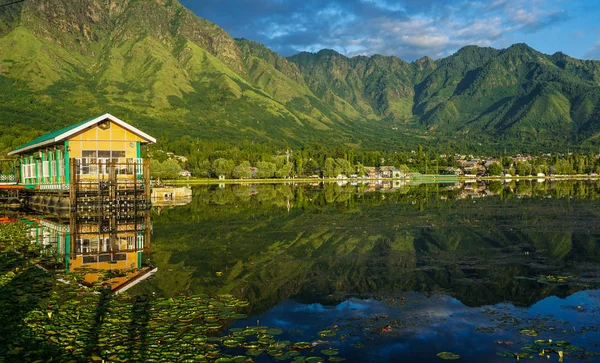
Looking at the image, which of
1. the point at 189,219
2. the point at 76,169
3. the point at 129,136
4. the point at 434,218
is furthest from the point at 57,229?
the point at 434,218

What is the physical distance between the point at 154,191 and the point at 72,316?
5525 cm

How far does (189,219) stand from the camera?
39.1m

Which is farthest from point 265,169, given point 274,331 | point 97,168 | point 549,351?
point 549,351

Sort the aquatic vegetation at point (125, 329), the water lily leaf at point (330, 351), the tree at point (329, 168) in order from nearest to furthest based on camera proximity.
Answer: the aquatic vegetation at point (125, 329)
the water lily leaf at point (330, 351)
the tree at point (329, 168)

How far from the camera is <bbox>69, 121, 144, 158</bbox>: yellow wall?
46.5 metres

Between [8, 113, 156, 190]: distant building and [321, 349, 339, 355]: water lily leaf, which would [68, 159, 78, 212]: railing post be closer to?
[8, 113, 156, 190]: distant building

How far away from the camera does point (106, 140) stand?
4772cm

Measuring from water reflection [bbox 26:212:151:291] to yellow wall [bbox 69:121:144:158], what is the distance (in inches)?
353

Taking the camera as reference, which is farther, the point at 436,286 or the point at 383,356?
the point at 436,286

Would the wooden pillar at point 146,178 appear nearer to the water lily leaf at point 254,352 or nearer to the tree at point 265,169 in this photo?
the water lily leaf at point 254,352

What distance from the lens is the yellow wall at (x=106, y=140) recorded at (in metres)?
46.5

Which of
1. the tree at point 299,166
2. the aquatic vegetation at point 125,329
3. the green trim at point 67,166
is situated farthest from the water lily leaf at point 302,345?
the tree at point 299,166

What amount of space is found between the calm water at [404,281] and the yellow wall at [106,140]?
1771 centimetres

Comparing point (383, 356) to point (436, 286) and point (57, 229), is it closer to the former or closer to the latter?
point (436, 286)
